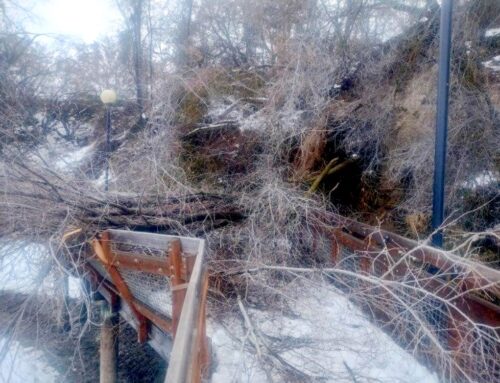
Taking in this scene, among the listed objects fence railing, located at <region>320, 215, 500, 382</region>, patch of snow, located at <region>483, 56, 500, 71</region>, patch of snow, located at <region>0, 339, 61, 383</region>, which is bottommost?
patch of snow, located at <region>0, 339, 61, 383</region>

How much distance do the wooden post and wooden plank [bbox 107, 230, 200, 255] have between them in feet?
5.74

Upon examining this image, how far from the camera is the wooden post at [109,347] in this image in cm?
543

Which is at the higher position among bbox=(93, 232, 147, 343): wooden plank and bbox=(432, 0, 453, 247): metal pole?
bbox=(432, 0, 453, 247): metal pole

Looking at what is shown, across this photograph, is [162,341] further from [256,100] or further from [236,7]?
[236,7]

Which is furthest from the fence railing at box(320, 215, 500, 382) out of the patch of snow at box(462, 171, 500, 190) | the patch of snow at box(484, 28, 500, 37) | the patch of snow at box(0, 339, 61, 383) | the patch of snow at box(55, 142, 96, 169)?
the patch of snow at box(55, 142, 96, 169)

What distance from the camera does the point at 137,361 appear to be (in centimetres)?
640

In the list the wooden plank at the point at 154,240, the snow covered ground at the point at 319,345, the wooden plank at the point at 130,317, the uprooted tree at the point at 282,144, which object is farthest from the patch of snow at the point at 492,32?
the wooden plank at the point at 130,317

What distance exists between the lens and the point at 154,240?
3.73 metres

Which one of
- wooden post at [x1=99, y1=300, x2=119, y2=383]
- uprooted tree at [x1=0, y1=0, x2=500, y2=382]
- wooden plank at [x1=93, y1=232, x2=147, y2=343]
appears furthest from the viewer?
uprooted tree at [x1=0, y1=0, x2=500, y2=382]

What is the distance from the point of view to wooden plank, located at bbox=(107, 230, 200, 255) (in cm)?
347

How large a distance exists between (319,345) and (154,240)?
225 centimetres

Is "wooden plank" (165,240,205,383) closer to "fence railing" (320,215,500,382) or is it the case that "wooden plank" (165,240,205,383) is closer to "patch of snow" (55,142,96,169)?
"fence railing" (320,215,500,382)

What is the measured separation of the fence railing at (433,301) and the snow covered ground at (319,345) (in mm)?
217

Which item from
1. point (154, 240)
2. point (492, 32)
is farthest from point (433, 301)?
point (492, 32)
